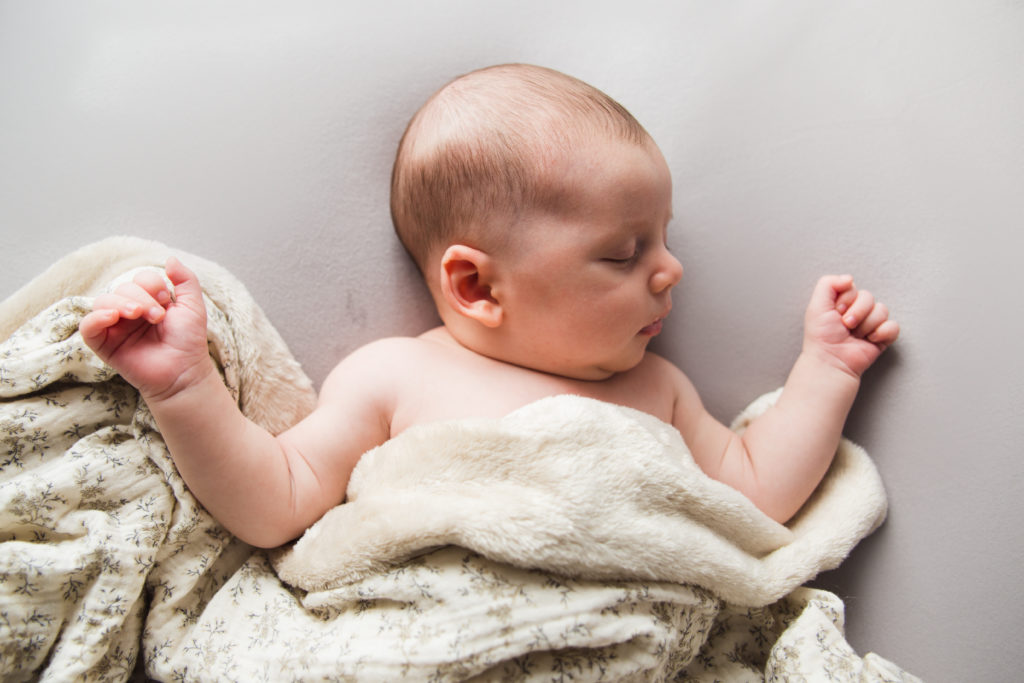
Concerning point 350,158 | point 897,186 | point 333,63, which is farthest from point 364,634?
point 897,186

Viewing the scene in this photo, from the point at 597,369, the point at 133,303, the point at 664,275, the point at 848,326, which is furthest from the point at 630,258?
the point at 133,303

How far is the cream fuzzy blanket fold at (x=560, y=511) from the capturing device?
729 millimetres

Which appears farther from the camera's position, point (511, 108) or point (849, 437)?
point (849, 437)

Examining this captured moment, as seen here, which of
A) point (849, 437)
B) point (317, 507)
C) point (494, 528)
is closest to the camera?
point (494, 528)

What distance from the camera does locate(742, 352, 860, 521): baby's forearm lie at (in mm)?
917

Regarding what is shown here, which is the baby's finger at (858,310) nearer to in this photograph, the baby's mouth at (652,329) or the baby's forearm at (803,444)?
the baby's forearm at (803,444)

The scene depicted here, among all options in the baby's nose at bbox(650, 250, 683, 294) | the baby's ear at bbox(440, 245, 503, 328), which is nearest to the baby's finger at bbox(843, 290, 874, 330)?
the baby's nose at bbox(650, 250, 683, 294)

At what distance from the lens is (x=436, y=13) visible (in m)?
1.01

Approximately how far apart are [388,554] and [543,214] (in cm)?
44

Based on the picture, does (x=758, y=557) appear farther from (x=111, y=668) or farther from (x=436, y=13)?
(x=436, y=13)

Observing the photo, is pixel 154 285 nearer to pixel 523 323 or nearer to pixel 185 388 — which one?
pixel 185 388

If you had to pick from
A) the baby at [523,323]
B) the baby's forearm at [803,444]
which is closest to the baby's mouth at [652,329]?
the baby at [523,323]

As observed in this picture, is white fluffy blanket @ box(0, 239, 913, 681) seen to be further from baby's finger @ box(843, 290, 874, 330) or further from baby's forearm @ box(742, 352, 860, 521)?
baby's finger @ box(843, 290, 874, 330)

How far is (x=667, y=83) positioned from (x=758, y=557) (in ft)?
2.23
